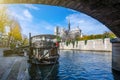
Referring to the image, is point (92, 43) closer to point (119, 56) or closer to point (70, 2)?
point (119, 56)

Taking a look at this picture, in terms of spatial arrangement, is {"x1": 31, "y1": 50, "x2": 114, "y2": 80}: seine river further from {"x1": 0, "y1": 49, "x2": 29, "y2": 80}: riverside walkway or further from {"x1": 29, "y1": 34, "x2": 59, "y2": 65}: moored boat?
{"x1": 0, "y1": 49, "x2": 29, "y2": 80}: riverside walkway

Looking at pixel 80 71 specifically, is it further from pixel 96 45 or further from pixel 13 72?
pixel 96 45

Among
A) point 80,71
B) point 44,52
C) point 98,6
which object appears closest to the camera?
point 98,6

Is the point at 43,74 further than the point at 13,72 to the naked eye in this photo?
Yes

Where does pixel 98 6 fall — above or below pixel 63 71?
above

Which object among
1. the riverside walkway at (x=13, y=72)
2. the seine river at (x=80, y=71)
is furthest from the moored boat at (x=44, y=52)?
the riverside walkway at (x=13, y=72)

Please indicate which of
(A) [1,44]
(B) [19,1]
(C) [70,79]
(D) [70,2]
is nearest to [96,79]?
(C) [70,79]

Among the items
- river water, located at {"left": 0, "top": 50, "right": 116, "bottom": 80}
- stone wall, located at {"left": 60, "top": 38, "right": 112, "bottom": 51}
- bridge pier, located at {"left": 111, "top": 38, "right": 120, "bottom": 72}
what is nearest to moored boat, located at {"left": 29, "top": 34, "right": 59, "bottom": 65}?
river water, located at {"left": 0, "top": 50, "right": 116, "bottom": 80}

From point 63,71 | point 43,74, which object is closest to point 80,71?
point 63,71

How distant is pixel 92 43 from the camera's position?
6084 centimetres

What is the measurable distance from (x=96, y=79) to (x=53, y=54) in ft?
29.9

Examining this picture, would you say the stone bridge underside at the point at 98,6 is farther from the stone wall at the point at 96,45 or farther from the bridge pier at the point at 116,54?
the stone wall at the point at 96,45

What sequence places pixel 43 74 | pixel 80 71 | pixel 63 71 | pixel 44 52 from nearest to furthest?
1. pixel 43 74
2. pixel 63 71
3. pixel 80 71
4. pixel 44 52

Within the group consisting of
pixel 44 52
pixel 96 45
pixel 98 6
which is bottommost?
pixel 44 52
